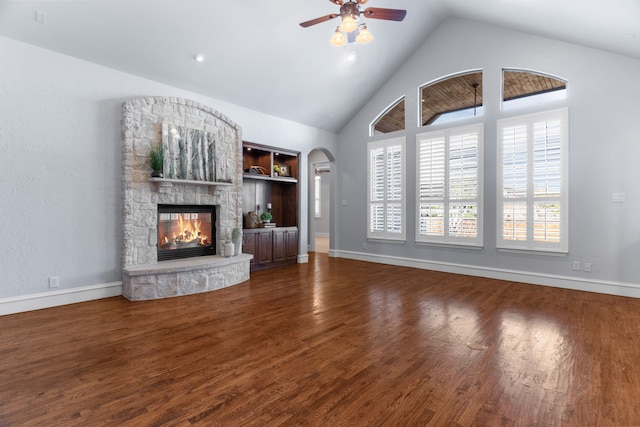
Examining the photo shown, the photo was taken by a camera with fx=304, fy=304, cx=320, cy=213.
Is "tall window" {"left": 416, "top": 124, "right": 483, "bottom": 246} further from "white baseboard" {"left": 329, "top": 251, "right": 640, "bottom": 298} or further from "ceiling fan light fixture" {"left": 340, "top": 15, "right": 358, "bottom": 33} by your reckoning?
"ceiling fan light fixture" {"left": 340, "top": 15, "right": 358, "bottom": 33}

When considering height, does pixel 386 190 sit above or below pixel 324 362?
above

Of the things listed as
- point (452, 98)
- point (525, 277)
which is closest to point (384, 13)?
point (452, 98)

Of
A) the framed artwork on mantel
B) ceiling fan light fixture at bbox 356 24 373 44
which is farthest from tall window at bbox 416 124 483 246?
the framed artwork on mantel

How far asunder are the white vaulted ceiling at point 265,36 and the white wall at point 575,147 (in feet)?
0.91

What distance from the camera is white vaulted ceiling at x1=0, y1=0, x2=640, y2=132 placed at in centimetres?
362

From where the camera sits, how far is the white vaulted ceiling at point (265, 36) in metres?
3.62

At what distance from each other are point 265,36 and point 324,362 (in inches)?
182

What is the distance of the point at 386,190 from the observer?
705 centimetres

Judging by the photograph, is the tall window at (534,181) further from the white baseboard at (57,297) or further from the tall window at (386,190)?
the white baseboard at (57,297)

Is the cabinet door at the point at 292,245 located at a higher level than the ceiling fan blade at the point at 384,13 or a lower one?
lower

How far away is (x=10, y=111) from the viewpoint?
11.8ft

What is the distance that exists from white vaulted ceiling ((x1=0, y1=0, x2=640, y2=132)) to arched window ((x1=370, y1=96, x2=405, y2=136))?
79 cm

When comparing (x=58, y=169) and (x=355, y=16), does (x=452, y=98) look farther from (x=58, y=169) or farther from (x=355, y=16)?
(x=58, y=169)

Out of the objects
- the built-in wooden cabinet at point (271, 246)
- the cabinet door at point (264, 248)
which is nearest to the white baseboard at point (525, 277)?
the built-in wooden cabinet at point (271, 246)
